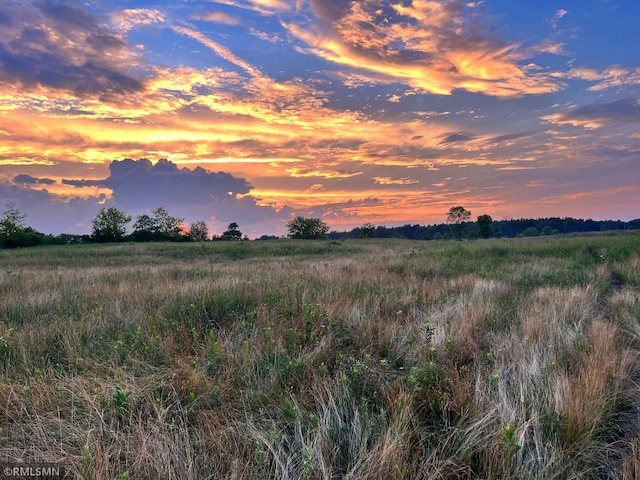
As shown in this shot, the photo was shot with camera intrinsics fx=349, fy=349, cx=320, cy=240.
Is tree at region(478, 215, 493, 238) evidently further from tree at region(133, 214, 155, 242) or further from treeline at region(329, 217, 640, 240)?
tree at region(133, 214, 155, 242)

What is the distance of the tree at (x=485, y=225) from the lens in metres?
103

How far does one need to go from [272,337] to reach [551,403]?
283 cm

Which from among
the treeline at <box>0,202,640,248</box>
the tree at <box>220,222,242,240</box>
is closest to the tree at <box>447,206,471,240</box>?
the treeline at <box>0,202,640,248</box>

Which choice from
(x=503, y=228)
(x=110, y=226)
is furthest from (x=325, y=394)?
(x=503, y=228)

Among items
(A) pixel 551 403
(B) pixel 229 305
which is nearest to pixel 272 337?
(B) pixel 229 305

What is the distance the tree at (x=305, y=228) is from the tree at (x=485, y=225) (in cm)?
4716

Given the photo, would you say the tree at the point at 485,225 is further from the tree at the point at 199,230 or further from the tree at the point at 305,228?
the tree at the point at 199,230

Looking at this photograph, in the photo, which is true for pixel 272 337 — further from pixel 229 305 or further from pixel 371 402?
pixel 229 305

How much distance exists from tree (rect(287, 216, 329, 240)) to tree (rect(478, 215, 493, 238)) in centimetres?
4716

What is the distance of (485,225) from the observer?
338 feet

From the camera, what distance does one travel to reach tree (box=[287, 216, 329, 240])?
4400 inches

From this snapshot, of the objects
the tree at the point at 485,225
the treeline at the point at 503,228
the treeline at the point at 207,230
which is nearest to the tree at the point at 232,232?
the treeline at the point at 207,230

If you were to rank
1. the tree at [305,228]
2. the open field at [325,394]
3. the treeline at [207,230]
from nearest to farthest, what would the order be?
the open field at [325,394] → the treeline at [207,230] → the tree at [305,228]

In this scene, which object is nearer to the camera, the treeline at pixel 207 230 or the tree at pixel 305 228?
the treeline at pixel 207 230
